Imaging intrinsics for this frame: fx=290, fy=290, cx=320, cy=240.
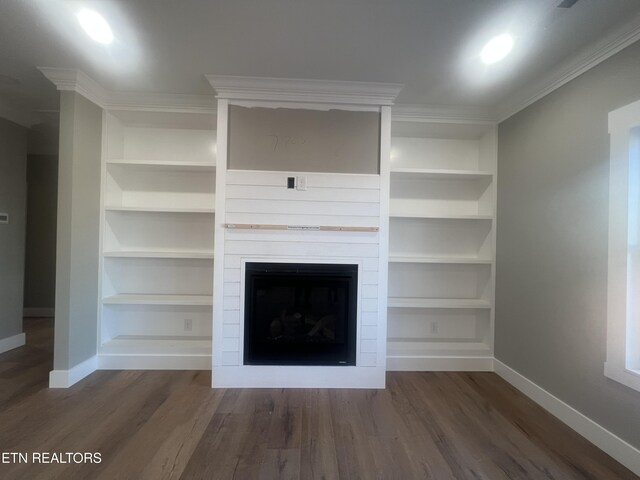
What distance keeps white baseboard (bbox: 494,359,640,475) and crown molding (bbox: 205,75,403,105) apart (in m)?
2.56

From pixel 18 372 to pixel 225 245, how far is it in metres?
2.22

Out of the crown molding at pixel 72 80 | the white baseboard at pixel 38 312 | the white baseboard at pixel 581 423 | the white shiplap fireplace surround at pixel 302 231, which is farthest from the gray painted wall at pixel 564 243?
the white baseboard at pixel 38 312

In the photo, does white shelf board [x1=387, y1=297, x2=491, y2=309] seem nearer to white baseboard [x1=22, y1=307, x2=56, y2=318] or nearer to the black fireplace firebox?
the black fireplace firebox

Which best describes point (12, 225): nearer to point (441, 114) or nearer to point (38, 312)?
point (38, 312)

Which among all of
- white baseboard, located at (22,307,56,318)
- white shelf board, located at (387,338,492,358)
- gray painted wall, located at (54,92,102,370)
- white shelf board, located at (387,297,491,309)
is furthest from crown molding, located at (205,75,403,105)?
white baseboard, located at (22,307,56,318)

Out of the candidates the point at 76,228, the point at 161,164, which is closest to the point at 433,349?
the point at 161,164

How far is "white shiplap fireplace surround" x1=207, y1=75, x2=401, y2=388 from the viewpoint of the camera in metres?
2.34

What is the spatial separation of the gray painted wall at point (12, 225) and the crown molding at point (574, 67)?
4912mm

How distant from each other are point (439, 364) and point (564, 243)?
1.49 m

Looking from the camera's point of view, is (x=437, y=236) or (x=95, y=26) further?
(x=437, y=236)

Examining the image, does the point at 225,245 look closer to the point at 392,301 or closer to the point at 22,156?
the point at 392,301

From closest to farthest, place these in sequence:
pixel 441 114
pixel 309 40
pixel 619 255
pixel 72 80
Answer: pixel 619 255 < pixel 309 40 < pixel 72 80 < pixel 441 114

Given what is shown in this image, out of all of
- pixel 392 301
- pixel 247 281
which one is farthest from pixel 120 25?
pixel 392 301

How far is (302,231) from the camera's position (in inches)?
94.0
